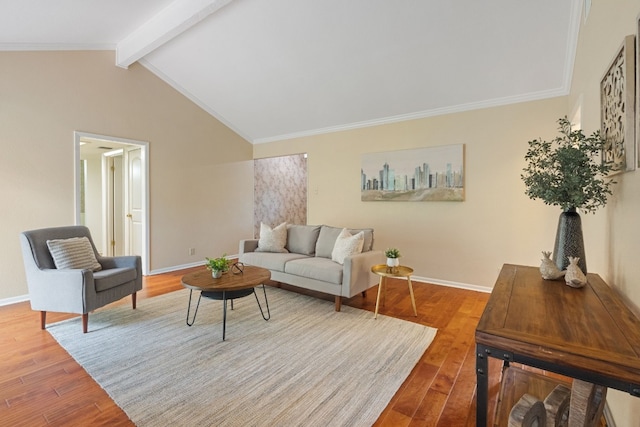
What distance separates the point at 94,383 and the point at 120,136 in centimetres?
363

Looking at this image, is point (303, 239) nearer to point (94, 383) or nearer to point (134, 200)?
point (94, 383)

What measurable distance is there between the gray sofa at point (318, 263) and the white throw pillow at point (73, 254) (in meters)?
1.72

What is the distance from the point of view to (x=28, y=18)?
121 inches

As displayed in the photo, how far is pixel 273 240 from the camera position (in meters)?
4.23

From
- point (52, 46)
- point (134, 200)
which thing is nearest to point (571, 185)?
point (52, 46)

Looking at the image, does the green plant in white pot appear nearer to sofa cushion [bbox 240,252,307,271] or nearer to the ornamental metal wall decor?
the ornamental metal wall decor

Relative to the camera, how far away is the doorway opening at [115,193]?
4695 millimetres

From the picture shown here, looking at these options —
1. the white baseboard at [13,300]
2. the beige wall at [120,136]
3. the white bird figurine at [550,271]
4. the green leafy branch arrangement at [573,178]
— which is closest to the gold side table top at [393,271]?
the white bird figurine at [550,271]

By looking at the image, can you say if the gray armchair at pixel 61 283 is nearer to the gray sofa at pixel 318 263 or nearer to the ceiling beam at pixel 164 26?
the gray sofa at pixel 318 263

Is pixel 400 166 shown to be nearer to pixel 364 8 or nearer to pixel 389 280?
pixel 389 280

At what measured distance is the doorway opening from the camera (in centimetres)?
470

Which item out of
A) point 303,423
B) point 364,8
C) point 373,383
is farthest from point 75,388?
point 364,8

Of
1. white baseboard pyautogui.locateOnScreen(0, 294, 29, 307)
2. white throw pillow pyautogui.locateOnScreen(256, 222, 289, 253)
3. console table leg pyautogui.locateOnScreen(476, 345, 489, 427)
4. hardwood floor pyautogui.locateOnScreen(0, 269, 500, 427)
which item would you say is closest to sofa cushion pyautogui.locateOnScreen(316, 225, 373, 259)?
white throw pillow pyautogui.locateOnScreen(256, 222, 289, 253)

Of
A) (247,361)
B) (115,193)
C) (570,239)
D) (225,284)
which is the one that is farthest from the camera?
(115,193)
